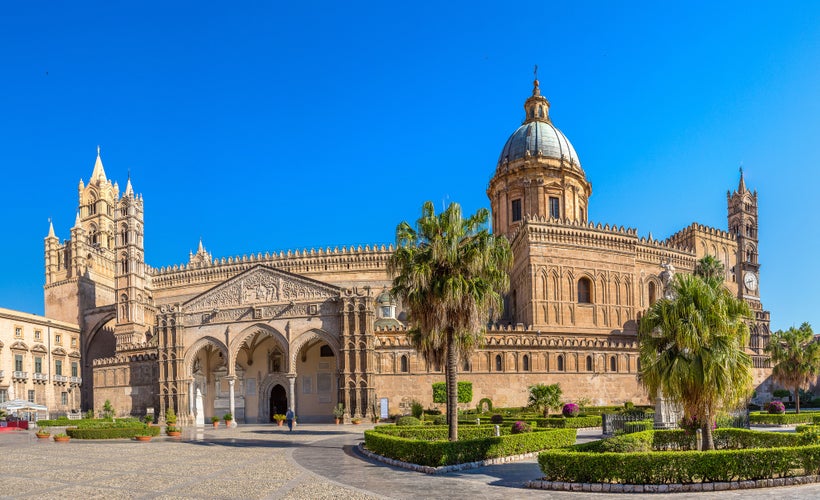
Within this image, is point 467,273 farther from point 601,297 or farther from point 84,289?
point 84,289

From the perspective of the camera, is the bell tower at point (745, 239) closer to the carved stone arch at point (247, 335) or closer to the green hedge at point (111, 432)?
the carved stone arch at point (247, 335)

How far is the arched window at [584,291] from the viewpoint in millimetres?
59719

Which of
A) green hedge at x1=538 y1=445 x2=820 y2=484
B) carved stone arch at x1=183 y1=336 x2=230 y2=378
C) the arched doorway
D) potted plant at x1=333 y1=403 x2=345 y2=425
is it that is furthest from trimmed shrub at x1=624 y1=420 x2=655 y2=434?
carved stone arch at x1=183 y1=336 x2=230 y2=378

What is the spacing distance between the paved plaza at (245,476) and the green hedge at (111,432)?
465 centimetres

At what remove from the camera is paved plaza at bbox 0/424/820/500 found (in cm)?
1672

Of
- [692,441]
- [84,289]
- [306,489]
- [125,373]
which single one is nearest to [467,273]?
[692,441]

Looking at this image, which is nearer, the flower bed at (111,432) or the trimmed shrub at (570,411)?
the flower bed at (111,432)

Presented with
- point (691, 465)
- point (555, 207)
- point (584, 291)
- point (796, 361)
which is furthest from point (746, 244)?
point (691, 465)

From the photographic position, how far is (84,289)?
78.1 meters

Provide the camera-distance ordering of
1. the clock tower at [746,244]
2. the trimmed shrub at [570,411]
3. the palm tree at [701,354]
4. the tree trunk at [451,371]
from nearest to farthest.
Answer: the palm tree at [701,354] < the tree trunk at [451,371] < the trimmed shrub at [570,411] < the clock tower at [746,244]

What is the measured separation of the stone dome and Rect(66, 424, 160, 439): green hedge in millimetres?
43824

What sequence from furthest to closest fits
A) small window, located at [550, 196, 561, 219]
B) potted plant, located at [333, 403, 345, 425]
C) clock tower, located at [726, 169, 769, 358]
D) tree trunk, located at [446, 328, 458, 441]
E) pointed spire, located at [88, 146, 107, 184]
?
pointed spire, located at [88, 146, 107, 184] < clock tower, located at [726, 169, 769, 358] < small window, located at [550, 196, 561, 219] < potted plant, located at [333, 403, 345, 425] < tree trunk, located at [446, 328, 458, 441]

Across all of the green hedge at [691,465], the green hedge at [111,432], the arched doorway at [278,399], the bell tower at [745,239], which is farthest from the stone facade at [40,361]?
the bell tower at [745,239]

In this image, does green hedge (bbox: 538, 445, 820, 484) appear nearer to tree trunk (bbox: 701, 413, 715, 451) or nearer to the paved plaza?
the paved plaza
